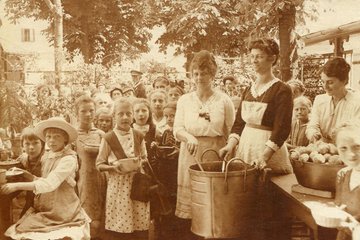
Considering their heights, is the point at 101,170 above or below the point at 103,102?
below

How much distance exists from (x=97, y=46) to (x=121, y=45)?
1.09 ft

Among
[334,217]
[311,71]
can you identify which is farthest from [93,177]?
[311,71]

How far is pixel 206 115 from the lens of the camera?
3.05 metres

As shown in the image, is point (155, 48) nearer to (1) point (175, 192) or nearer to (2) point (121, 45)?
(2) point (121, 45)

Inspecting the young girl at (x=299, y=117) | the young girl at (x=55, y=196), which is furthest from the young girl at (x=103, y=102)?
the young girl at (x=299, y=117)

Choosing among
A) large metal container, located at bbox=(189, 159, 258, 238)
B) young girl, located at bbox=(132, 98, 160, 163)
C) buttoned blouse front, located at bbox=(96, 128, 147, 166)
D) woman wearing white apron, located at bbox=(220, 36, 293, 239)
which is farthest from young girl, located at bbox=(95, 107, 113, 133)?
large metal container, located at bbox=(189, 159, 258, 238)

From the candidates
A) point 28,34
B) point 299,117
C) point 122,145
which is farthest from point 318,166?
point 28,34

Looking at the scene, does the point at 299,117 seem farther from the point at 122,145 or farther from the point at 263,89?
the point at 122,145

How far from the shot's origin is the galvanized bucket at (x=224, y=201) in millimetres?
2490

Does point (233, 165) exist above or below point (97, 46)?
below

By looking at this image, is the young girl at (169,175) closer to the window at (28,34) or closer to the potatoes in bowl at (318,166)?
the potatoes in bowl at (318,166)

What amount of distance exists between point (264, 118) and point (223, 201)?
638mm

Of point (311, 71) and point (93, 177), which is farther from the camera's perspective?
point (311, 71)

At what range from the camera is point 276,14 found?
4016mm
